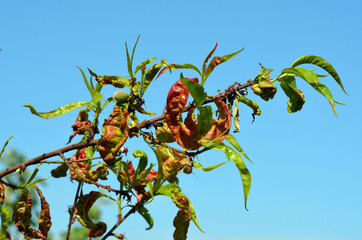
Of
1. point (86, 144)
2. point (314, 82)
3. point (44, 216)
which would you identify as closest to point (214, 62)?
point (314, 82)

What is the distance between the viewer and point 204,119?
224 centimetres

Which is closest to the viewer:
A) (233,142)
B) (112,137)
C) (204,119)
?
(112,137)

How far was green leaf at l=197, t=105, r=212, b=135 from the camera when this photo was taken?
2.21 m

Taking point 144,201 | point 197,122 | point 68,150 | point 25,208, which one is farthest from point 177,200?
point 25,208

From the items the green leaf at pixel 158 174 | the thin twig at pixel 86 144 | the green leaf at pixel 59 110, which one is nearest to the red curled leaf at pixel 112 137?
the thin twig at pixel 86 144

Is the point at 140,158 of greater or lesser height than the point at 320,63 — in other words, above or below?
below

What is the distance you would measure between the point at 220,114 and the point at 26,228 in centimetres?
125

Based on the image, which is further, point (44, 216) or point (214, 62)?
point (44, 216)

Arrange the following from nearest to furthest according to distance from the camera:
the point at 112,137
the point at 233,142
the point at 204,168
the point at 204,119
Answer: the point at 112,137
the point at 204,119
the point at 233,142
the point at 204,168

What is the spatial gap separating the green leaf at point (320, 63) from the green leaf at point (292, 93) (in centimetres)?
11

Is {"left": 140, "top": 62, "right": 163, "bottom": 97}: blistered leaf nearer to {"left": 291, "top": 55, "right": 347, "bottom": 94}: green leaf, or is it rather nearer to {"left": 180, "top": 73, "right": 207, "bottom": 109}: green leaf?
{"left": 180, "top": 73, "right": 207, "bottom": 109}: green leaf

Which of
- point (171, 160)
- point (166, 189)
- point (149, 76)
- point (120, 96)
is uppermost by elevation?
point (149, 76)

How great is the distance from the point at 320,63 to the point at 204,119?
748 millimetres

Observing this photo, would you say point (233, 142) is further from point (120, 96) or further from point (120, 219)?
point (120, 219)
